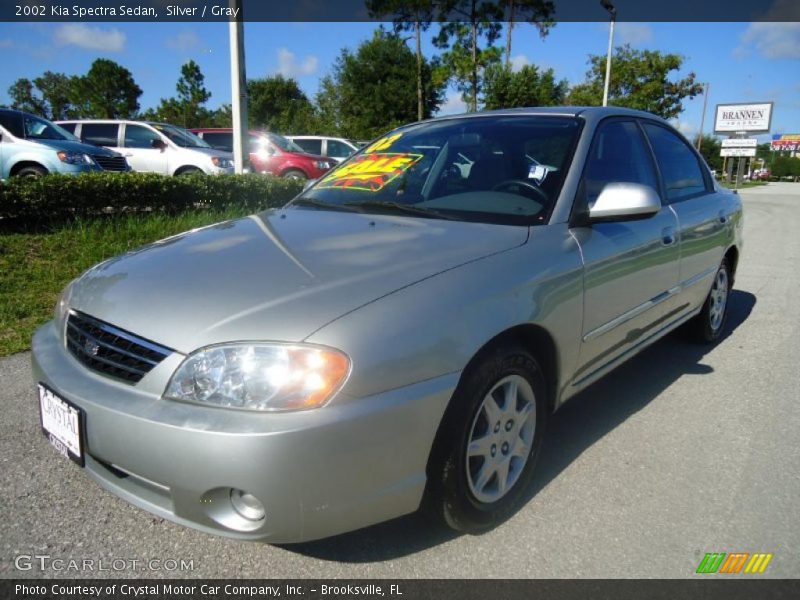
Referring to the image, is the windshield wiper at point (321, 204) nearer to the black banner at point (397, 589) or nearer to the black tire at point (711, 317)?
the black banner at point (397, 589)

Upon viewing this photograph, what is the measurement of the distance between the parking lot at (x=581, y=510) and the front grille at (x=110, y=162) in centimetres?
695

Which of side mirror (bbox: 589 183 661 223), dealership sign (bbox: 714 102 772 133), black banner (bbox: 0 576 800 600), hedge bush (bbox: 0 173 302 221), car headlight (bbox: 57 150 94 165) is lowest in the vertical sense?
black banner (bbox: 0 576 800 600)

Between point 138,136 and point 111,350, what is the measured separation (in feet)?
39.0

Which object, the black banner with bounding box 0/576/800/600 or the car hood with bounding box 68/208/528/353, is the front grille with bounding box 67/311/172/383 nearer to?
the car hood with bounding box 68/208/528/353

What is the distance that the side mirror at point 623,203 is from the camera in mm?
2545

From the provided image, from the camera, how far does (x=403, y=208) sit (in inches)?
109

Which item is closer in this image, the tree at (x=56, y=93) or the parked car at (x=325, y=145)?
the parked car at (x=325, y=145)

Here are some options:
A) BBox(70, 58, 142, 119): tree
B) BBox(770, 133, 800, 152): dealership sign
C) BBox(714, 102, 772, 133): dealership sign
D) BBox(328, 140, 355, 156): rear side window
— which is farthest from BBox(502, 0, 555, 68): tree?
BBox(770, 133, 800, 152): dealership sign

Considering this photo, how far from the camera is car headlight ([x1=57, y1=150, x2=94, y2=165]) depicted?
8.60 m

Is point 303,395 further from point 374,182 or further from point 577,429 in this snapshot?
point 577,429

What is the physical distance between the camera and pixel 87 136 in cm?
1247

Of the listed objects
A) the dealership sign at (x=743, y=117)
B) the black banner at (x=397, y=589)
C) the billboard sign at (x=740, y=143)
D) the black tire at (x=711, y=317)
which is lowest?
the black banner at (x=397, y=589)

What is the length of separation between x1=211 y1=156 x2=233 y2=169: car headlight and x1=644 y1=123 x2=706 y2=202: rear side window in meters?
9.47

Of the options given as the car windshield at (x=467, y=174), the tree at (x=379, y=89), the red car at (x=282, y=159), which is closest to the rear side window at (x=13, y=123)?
the red car at (x=282, y=159)
